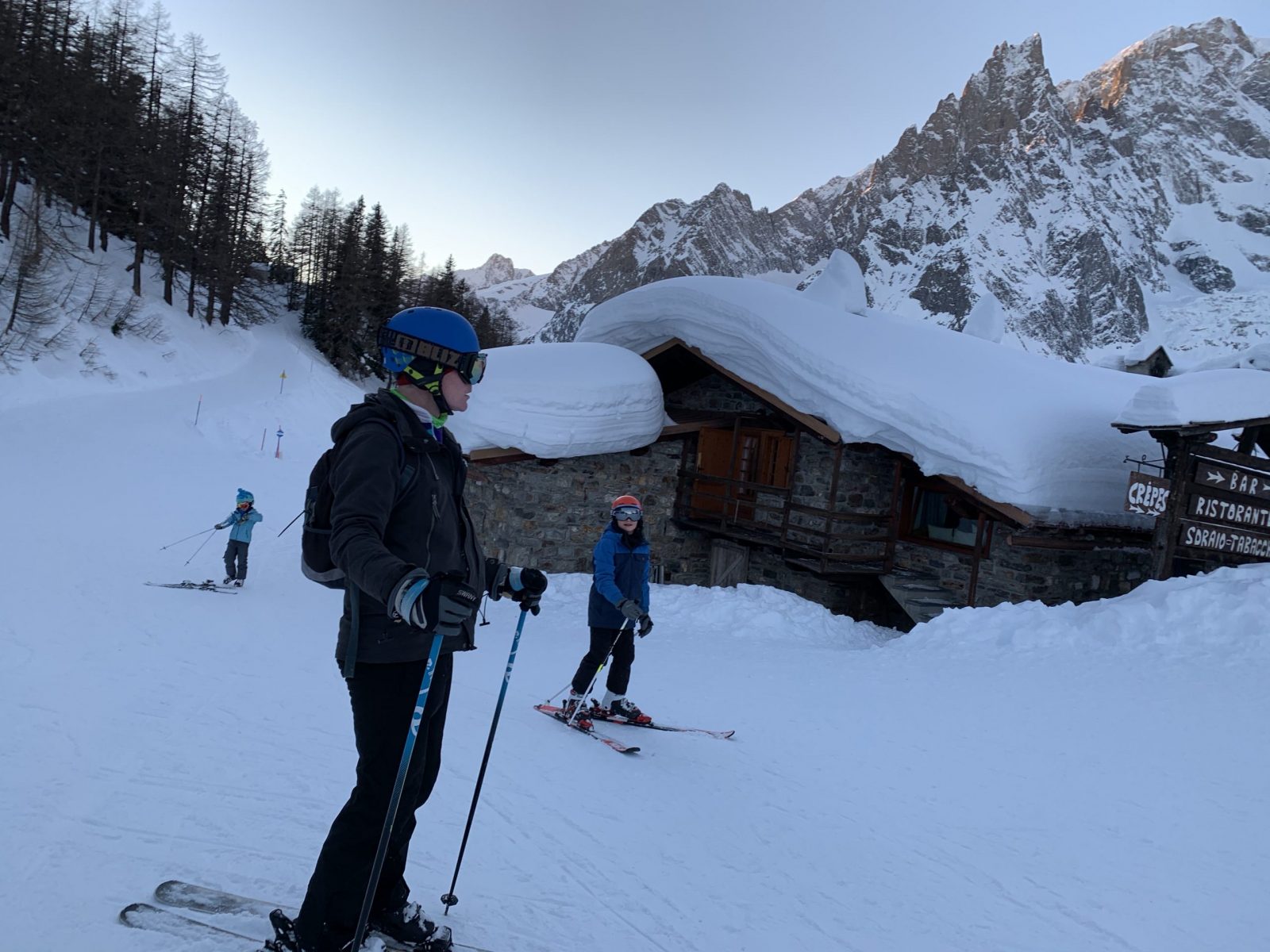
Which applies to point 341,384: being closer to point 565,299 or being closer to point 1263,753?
point 1263,753

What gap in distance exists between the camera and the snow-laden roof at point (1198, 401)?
861 cm

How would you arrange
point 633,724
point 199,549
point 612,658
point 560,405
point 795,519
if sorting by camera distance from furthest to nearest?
point 795,519, point 560,405, point 199,549, point 612,658, point 633,724

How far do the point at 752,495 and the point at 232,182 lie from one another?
40622 millimetres

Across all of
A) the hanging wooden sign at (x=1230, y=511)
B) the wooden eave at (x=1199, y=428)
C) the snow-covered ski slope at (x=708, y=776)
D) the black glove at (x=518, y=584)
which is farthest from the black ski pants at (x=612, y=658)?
the hanging wooden sign at (x=1230, y=511)

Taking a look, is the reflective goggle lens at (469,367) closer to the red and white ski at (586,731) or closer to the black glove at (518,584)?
the black glove at (518,584)

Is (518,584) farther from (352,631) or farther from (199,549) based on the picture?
(199,549)

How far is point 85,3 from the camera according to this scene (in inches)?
1495

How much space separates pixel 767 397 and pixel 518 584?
34.3 feet

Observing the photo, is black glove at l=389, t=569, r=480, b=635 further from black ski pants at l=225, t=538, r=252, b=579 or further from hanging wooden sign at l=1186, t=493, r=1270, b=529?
hanging wooden sign at l=1186, t=493, r=1270, b=529

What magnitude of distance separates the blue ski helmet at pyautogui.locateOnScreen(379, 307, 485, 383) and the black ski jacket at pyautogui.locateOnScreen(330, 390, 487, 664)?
0.46 ft

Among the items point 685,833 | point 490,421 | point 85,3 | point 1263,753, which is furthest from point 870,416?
point 85,3

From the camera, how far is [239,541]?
33.5 feet

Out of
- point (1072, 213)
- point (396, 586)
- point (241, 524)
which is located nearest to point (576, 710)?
point (396, 586)

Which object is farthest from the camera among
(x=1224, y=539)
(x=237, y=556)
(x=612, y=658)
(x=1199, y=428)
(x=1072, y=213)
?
(x=1072, y=213)
